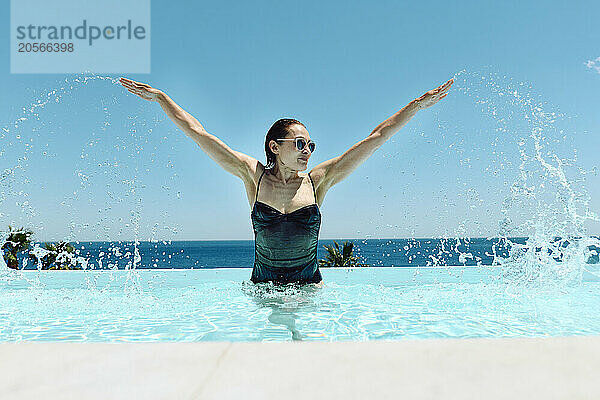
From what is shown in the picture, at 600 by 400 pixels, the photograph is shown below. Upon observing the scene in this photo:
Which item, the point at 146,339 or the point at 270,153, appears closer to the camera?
the point at 146,339

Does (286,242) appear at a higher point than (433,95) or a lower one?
lower

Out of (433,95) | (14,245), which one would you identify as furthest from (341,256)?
(433,95)

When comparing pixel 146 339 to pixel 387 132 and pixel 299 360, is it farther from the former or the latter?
pixel 387 132

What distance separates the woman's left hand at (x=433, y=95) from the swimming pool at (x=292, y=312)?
168 centimetres

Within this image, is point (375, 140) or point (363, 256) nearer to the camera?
point (375, 140)

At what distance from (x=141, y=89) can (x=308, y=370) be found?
327 centimetres

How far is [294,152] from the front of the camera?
12.1 ft

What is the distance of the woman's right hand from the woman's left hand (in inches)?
83.7

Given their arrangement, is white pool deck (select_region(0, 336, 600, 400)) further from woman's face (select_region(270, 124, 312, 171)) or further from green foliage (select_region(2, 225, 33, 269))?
green foliage (select_region(2, 225, 33, 269))

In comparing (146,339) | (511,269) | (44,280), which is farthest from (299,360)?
(44,280)

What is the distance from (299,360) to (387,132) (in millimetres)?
2882

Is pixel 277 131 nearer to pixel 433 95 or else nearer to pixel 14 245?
pixel 433 95

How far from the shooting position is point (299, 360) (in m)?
1.12

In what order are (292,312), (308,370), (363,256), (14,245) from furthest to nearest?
(363,256), (14,245), (292,312), (308,370)
